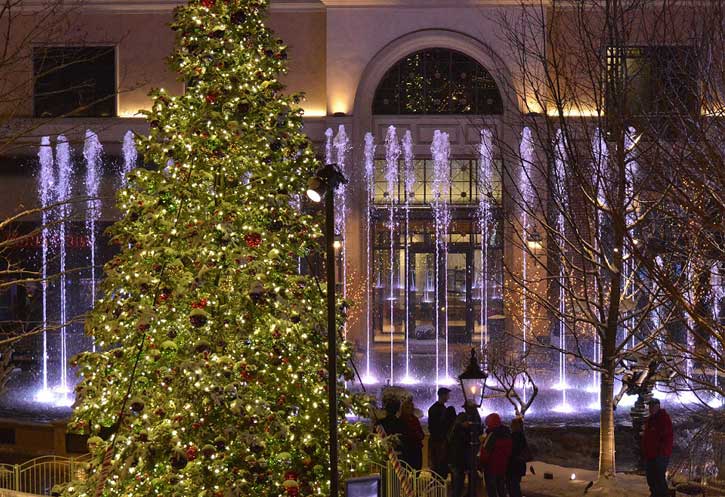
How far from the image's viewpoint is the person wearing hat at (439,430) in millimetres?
12430

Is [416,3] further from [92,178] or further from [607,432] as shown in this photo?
[607,432]

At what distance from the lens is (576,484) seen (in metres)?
13.4

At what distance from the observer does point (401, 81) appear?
28.8 m

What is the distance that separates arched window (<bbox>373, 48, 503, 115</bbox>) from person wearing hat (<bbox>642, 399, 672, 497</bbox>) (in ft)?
56.4

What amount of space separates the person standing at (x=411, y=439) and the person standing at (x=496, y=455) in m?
0.88

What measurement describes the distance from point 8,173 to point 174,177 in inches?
860

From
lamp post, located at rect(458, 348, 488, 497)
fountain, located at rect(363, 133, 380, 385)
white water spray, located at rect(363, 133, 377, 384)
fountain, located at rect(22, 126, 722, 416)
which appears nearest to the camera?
lamp post, located at rect(458, 348, 488, 497)

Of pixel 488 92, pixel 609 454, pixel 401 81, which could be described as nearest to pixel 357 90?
pixel 401 81

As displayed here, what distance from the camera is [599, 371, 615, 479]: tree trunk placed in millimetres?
13406

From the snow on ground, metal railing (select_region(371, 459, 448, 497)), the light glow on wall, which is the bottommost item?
the snow on ground

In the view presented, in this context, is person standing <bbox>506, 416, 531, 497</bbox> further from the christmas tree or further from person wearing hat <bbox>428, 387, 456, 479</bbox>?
the christmas tree

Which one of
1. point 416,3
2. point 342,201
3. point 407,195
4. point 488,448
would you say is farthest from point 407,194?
point 488,448

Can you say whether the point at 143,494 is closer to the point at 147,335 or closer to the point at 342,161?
the point at 147,335

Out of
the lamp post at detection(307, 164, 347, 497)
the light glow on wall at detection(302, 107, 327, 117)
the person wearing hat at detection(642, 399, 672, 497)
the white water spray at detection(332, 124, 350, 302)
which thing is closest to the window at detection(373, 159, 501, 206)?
the white water spray at detection(332, 124, 350, 302)
